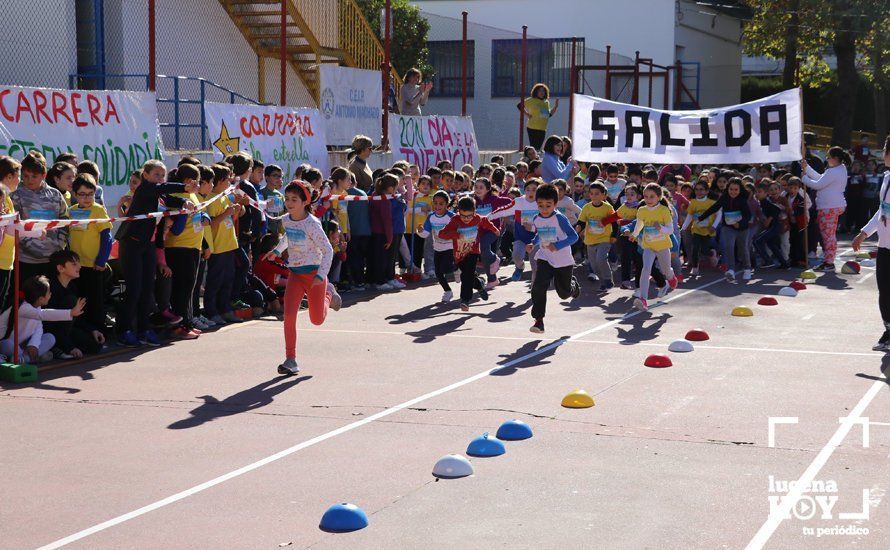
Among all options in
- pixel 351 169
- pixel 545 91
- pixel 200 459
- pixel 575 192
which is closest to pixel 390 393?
pixel 200 459

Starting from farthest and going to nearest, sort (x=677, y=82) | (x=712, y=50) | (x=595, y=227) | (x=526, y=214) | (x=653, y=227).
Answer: (x=712, y=50), (x=677, y=82), (x=595, y=227), (x=526, y=214), (x=653, y=227)

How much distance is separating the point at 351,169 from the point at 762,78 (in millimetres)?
51294

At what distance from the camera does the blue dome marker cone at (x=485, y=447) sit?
762 centimetres

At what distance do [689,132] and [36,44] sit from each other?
10.8 metres

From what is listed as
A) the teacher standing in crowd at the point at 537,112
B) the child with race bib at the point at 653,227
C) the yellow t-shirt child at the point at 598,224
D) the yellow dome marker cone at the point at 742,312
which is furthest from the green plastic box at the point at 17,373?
the teacher standing in crowd at the point at 537,112

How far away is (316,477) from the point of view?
7211mm

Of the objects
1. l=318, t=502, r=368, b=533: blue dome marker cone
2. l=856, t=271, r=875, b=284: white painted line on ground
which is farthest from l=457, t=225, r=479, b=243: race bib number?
l=318, t=502, r=368, b=533: blue dome marker cone

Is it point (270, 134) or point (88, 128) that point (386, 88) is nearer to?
point (270, 134)

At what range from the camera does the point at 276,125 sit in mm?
18094

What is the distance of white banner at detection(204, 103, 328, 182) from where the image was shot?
54.5 feet

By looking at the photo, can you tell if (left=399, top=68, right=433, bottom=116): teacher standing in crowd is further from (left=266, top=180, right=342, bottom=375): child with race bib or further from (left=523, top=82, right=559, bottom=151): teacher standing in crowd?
(left=266, top=180, right=342, bottom=375): child with race bib

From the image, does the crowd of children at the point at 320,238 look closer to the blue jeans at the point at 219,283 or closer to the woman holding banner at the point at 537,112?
the blue jeans at the point at 219,283

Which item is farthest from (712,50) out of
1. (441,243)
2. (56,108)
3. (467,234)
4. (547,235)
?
(56,108)

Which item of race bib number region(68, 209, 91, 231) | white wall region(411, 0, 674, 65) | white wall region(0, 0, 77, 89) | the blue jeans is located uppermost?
white wall region(411, 0, 674, 65)
